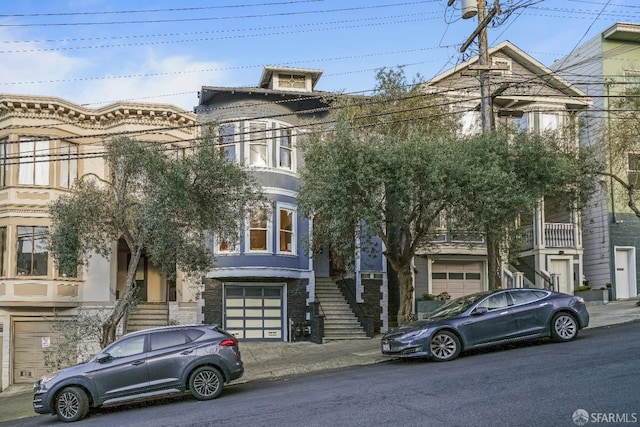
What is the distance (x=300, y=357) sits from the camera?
2022cm

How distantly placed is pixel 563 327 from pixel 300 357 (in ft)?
25.0

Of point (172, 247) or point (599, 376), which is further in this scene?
point (172, 247)

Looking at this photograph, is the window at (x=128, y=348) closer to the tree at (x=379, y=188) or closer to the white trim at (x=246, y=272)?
the tree at (x=379, y=188)

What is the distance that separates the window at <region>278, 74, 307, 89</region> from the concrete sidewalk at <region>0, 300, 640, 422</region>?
397 inches

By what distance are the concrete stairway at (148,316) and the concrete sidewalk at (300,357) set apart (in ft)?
10.5

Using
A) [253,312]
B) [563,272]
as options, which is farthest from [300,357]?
[563,272]

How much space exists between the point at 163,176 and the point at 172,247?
1.74 m

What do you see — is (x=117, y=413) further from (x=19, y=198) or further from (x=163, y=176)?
(x=19, y=198)

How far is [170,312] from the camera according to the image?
25062 mm

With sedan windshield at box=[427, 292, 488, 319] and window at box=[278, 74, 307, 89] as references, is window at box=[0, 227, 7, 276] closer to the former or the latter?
window at box=[278, 74, 307, 89]

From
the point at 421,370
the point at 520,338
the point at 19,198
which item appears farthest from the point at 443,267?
the point at 19,198

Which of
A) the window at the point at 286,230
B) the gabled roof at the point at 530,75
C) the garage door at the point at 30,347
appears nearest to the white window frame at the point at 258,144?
the window at the point at 286,230

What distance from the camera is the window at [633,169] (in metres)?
23.8

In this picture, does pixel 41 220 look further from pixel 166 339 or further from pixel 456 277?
pixel 456 277
